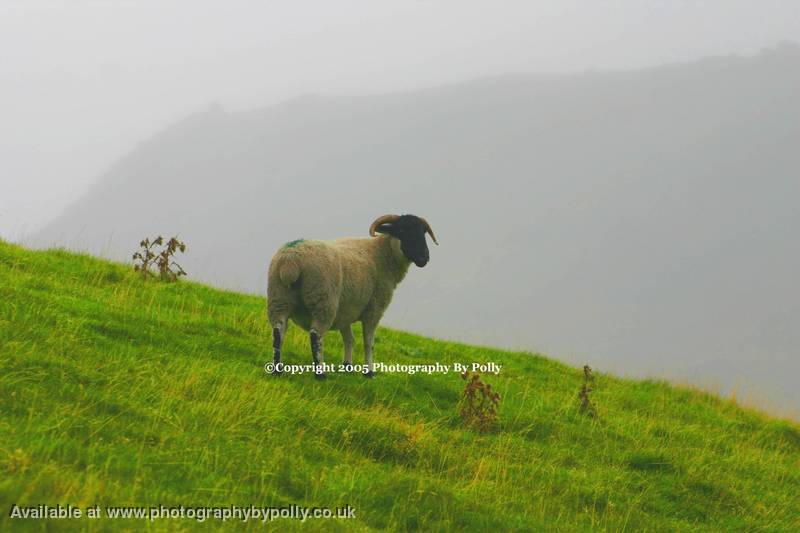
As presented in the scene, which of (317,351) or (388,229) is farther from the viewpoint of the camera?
(388,229)

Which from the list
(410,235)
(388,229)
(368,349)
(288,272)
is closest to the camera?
(288,272)

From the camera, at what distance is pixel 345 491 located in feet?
22.9

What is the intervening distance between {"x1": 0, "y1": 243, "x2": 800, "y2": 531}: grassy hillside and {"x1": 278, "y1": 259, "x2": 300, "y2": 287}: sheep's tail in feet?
4.43

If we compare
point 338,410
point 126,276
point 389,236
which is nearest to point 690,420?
point 389,236

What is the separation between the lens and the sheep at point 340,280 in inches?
416

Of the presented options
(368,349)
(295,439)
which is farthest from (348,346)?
(295,439)

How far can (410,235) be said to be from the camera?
40.0ft

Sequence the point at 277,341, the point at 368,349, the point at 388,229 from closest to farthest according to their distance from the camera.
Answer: the point at 277,341 → the point at 368,349 → the point at 388,229

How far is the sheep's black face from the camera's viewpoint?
39.7 ft

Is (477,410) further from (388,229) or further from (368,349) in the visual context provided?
(388,229)

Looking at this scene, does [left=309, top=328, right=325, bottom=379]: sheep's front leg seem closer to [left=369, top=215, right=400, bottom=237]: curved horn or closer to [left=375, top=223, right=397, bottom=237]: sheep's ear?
[left=369, top=215, right=400, bottom=237]: curved horn

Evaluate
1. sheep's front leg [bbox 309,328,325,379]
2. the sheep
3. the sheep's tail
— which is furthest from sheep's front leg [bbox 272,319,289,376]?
the sheep's tail

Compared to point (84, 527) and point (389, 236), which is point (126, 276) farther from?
point (84, 527)

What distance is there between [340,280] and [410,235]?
67.2 inches
